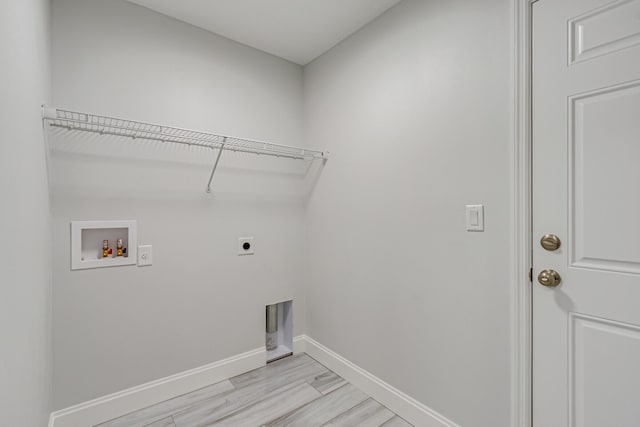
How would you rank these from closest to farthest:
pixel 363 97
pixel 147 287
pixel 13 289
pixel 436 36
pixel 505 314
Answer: pixel 13 289, pixel 505 314, pixel 436 36, pixel 147 287, pixel 363 97

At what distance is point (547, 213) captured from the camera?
47.2 inches

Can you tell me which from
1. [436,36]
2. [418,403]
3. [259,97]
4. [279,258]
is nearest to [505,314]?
[418,403]

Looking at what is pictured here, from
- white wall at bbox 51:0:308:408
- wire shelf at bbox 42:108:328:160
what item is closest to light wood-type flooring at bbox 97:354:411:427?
white wall at bbox 51:0:308:408

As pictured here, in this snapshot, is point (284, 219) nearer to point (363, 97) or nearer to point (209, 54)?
point (363, 97)

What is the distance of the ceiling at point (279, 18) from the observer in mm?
1769

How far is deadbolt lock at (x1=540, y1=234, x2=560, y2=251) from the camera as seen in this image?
1.17 metres

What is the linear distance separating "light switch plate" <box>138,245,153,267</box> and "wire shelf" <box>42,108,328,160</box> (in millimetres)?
653

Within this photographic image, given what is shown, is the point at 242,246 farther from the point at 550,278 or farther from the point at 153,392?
the point at 550,278

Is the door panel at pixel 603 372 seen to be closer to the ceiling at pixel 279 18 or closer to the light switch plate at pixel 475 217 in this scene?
the light switch plate at pixel 475 217

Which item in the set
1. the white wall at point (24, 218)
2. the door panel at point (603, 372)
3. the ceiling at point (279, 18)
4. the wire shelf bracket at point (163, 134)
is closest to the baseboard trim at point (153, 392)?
the white wall at point (24, 218)

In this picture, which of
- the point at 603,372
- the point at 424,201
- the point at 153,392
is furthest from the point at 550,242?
the point at 153,392

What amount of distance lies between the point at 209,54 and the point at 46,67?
937 millimetres

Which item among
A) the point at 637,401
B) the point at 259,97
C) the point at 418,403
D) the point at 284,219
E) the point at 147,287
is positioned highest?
the point at 259,97

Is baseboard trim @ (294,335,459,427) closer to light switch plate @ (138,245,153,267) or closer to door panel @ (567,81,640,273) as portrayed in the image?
door panel @ (567,81,640,273)
